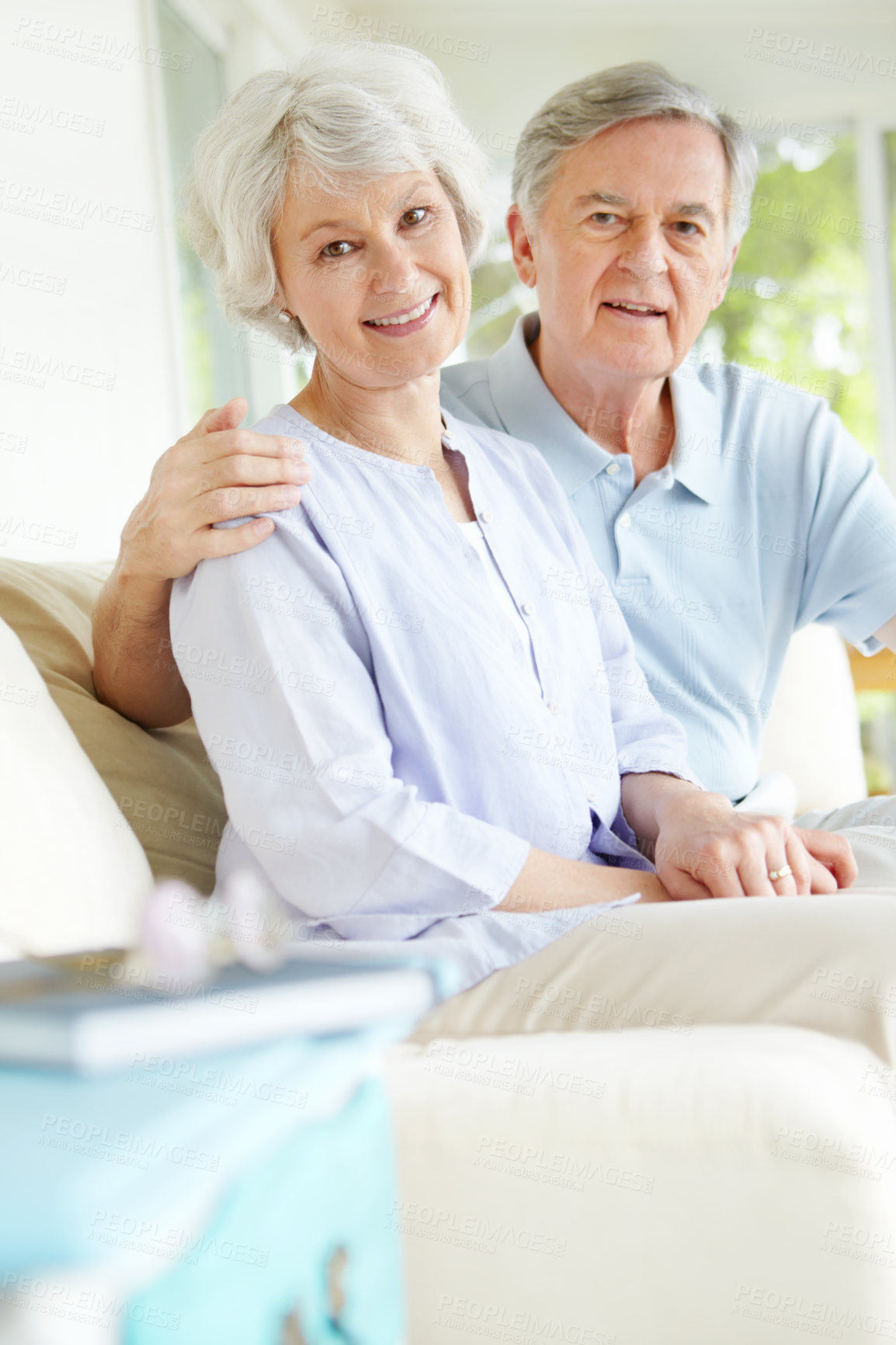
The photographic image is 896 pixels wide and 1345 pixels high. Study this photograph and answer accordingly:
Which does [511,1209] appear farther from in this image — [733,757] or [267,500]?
[733,757]

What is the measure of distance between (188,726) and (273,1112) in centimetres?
95

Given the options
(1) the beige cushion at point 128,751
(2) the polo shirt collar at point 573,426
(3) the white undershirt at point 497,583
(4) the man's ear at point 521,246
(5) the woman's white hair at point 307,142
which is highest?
(5) the woman's white hair at point 307,142

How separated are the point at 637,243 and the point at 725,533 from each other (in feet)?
1.34

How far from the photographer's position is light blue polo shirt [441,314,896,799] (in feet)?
5.35

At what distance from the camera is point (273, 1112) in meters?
0.50

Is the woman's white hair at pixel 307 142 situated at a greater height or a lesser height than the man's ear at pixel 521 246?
greater

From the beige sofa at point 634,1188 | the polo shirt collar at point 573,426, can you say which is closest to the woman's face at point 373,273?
the polo shirt collar at point 573,426

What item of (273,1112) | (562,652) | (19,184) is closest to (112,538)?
(19,184)

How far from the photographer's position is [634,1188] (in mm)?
788

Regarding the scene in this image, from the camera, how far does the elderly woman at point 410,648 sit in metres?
1.00

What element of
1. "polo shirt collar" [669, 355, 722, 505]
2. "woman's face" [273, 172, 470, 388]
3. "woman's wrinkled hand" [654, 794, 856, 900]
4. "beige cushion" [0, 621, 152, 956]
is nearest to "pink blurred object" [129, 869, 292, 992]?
"beige cushion" [0, 621, 152, 956]

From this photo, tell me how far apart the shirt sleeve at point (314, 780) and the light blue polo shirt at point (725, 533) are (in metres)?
0.65

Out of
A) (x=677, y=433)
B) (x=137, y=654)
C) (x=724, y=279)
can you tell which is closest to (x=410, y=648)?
(x=137, y=654)

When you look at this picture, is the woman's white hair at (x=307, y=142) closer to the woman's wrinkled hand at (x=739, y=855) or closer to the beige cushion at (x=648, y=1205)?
the woman's wrinkled hand at (x=739, y=855)
